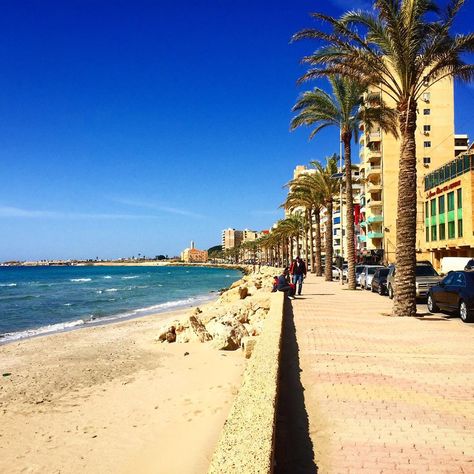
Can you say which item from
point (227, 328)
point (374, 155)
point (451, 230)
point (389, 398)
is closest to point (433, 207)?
point (451, 230)

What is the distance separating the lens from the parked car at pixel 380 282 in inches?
982

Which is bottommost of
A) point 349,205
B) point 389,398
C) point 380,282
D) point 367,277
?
point 389,398

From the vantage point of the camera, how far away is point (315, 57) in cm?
1630

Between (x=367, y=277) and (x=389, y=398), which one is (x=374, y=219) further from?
(x=389, y=398)

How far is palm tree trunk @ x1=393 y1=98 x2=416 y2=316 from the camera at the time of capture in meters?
15.2

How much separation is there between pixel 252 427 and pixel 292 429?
1176mm

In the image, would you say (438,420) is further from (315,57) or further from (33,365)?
(315,57)

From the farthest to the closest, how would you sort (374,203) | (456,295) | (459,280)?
(374,203) < (459,280) < (456,295)

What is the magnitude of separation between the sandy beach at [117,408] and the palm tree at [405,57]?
6.15 meters

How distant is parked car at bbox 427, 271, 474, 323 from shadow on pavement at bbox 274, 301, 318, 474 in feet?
25.0

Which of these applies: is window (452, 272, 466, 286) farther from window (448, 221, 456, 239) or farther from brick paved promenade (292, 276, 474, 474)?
window (448, 221, 456, 239)

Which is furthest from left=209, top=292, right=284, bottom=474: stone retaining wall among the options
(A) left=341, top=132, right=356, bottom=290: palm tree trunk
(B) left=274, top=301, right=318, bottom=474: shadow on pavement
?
(A) left=341, top=132, right=356, bottom=290: palm tree trunk

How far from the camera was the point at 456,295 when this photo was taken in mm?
14828

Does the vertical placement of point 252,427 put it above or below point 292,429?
above
